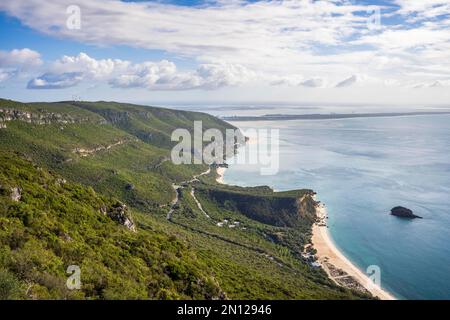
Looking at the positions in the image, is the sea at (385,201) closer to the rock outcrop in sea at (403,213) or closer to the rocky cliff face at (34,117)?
the rock outcrop in sea at (403,213)

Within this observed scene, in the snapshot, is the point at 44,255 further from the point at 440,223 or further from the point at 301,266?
the point at 440,223

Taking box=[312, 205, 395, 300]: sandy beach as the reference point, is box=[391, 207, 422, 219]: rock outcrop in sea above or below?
above

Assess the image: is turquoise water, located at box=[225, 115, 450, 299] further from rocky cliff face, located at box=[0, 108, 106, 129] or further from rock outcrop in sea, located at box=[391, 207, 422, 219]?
rocky cliff face, located at box=[0, 108, 106, 129]

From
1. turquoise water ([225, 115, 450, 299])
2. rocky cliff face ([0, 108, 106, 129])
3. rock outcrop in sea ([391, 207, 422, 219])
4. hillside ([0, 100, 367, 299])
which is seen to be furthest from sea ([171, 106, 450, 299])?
rocky cliff face ([0, 108, 106, 129])

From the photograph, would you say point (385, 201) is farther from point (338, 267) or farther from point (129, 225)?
point (129, 225)

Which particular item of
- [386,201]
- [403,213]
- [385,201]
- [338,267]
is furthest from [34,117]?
[403,213]
